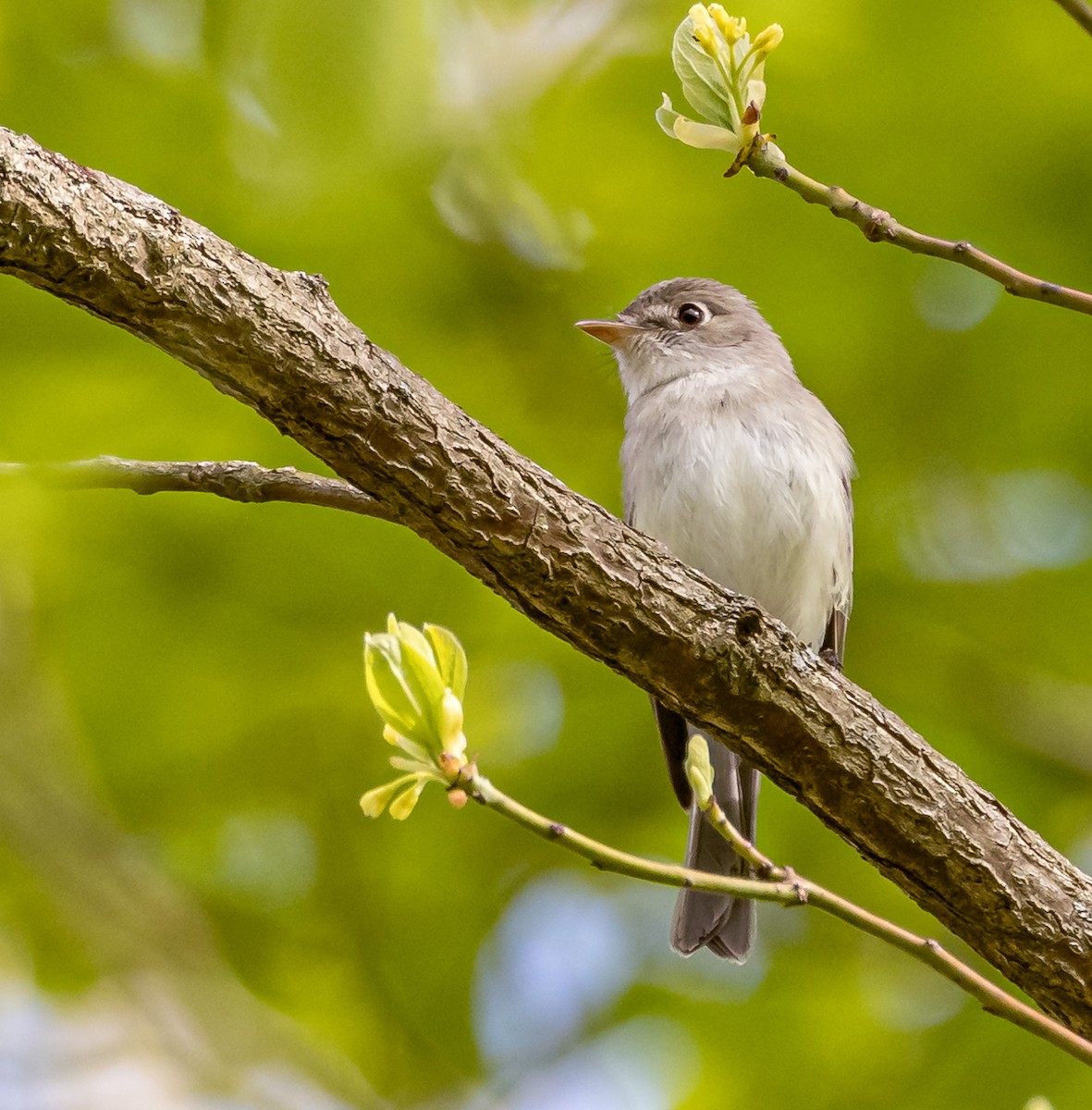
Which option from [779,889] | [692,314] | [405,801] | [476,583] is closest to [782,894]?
[779,889]

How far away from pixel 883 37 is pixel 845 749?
82.9 inches

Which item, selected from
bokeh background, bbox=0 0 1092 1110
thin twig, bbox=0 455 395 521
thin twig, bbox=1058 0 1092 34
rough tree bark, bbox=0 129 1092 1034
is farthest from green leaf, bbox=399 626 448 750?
bokeh background, bbox=0 0 1092 1110

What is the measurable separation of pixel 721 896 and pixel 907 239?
2858 millimetres

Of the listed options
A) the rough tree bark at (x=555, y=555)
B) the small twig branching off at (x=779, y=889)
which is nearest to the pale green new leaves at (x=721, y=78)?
the rough tree bark at (x=555, y=555)

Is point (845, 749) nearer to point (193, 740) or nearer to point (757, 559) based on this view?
point (757, 559)

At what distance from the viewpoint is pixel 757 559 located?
4.68 metres

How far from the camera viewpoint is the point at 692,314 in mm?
5176

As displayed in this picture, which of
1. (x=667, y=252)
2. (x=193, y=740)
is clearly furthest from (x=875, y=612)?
(x=193, y=740)

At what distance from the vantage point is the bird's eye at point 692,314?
201 inches

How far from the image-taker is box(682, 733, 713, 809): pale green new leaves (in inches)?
78.3

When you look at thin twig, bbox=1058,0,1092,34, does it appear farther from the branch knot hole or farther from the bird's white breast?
the bird's white breast

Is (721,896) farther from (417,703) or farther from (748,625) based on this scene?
(417,703)

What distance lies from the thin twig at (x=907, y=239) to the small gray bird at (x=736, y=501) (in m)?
2.42

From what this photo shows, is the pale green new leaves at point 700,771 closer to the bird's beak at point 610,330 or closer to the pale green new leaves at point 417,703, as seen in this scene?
the pale green new leaves at point 417,703
